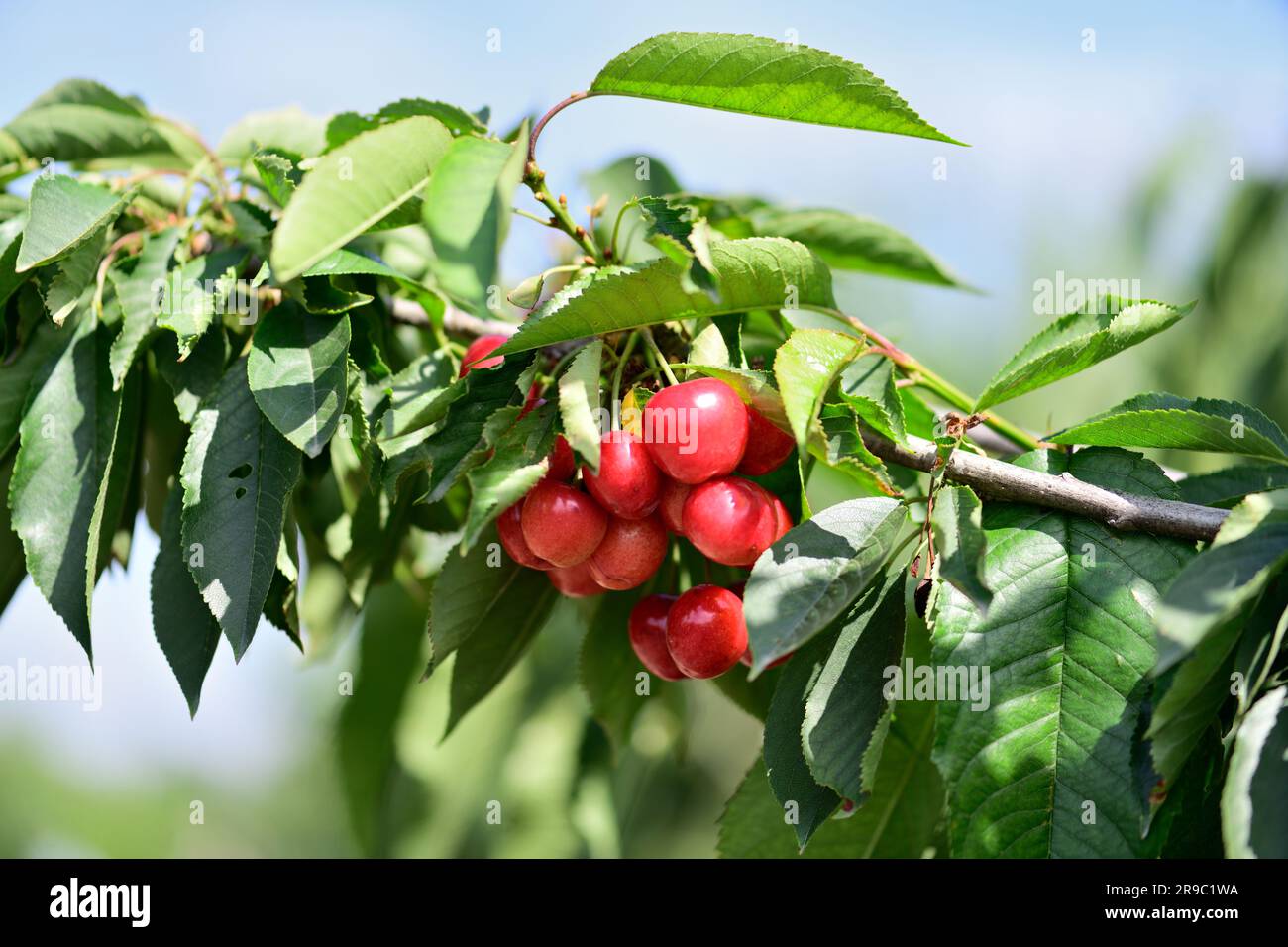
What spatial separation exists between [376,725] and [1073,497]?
4.46ft

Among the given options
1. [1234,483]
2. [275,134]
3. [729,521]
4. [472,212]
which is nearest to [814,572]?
[729,521]

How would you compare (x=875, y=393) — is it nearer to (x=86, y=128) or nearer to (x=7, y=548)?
(x=7, y=548)

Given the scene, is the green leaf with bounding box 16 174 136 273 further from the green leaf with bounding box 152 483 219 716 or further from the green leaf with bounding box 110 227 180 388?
the green leaf with bounding box 152 483 219 716

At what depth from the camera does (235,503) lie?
3.57 ft

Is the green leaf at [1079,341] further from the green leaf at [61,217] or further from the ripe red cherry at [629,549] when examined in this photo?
the green leaf at [61,217]

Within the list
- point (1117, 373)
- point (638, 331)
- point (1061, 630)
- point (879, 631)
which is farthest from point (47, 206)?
point (1117, 373)

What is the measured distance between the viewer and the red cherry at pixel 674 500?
3.45 ft

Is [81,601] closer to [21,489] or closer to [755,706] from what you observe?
[21,489]

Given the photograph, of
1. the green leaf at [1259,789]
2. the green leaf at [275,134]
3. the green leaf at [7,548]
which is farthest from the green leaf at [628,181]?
the green leaf at [1259,789]

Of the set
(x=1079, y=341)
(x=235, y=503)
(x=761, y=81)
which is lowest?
(x=235, y=503)

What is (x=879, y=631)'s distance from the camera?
3.43ft

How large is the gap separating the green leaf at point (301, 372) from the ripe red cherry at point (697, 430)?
0.34 m

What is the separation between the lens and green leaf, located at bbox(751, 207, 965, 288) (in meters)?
1.53
